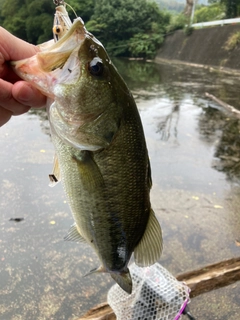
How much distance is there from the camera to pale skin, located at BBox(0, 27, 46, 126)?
1464 millimetres

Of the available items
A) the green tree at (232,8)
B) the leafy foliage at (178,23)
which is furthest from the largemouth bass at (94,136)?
the leafy foliage at (178,23)

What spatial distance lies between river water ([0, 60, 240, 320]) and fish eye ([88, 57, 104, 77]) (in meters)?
2.49

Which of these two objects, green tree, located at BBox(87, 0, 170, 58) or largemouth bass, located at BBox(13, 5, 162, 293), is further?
green tree, located at BBox(87, 0, 170, 58)

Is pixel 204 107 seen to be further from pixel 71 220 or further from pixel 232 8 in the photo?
pixel 232 8

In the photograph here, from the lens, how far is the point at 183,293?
2.83 metres

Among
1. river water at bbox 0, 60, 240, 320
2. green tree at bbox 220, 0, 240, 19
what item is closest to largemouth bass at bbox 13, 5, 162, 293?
river water at bbox 0, 60, 240, 320

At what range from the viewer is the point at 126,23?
3853 cm

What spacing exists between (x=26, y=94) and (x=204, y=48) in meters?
27.5

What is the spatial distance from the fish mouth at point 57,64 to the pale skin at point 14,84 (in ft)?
0.24

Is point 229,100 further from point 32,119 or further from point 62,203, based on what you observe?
point 62,203

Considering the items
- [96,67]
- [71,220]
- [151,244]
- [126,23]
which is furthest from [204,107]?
[126,23]

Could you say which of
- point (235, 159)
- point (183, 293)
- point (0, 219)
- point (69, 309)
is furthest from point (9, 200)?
point (235, 159)

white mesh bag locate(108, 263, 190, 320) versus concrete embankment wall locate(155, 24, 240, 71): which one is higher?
white mesh bag locate(108, 263, 190, 320)

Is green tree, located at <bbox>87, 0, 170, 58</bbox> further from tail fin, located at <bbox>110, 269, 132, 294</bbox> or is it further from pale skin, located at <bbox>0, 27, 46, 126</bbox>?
tail fin, located at <bbox>110, 269, 132, 294</bbox>
